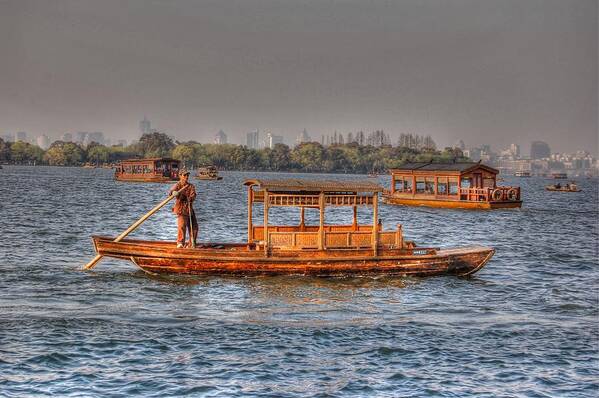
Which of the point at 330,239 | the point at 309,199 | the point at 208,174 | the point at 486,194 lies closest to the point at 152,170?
the point at 208,174

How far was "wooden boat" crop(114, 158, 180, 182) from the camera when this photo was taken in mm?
123438

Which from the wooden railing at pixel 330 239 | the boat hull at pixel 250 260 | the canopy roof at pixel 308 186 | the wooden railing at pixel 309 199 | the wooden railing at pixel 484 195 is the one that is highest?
the canopy roof at pixel 308 186

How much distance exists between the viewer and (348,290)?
24344mm

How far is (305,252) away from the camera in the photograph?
25828 millimetres

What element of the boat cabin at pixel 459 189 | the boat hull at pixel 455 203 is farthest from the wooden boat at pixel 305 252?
the boat cabin at pixel 459 189

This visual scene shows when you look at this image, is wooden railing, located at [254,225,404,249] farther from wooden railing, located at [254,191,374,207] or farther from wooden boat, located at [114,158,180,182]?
wooden boat, located at [114,158,180,182]

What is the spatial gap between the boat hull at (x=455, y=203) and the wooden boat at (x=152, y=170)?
58.7 metres

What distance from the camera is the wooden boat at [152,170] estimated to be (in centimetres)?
12344

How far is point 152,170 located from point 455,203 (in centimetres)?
7088

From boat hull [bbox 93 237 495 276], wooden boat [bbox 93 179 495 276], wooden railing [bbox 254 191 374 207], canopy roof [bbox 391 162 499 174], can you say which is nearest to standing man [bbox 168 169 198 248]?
boat hull [bbox 93 237 495 276]

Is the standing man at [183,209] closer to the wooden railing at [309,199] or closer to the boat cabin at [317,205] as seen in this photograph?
the boat cabin at [317,205]

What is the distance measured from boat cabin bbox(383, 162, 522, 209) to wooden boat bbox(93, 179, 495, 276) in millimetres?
37132

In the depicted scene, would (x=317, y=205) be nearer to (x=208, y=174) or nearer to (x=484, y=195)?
(x=484, y=195)

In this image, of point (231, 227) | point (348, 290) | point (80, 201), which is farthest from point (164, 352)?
point (80, 201)
